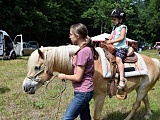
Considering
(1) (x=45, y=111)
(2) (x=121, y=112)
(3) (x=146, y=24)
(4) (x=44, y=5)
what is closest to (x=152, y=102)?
(2) (x=121, y=112)

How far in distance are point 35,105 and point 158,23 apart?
2199 inches

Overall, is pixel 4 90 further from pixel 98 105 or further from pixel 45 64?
pixel 45 64

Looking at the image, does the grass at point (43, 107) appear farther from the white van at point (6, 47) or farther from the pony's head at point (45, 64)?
the white van at point (6, 47)

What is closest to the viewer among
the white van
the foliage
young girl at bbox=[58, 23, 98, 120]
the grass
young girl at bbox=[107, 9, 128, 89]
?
young girl at bbox=[58, 23, 98, 120]

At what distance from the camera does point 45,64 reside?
12.7ft

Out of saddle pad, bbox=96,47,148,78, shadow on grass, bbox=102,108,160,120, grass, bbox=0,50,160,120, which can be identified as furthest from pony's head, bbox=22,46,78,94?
shadow on grass, bbox=102,108,160,120

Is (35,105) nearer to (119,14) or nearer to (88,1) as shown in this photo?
(119,14)

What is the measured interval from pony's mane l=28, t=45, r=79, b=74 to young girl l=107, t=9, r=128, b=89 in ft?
3.49

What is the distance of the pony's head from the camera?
3867 mm

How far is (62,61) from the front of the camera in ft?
12.7

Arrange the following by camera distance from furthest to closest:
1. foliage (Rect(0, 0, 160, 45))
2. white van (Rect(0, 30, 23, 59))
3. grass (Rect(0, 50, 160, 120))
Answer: foliage (Rect(0, 0, 160, 45)) < white van (Rect(0, 30, 23, 59)) < grass (Rect(0, 50, 160, 120))

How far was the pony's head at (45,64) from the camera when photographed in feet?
12.7

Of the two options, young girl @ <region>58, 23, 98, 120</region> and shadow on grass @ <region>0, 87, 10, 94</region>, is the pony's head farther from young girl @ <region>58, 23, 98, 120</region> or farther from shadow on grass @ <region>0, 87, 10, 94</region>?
shadow on grass @ <region>0, 87, 10, 94</region>

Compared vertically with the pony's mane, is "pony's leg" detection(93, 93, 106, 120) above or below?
below
